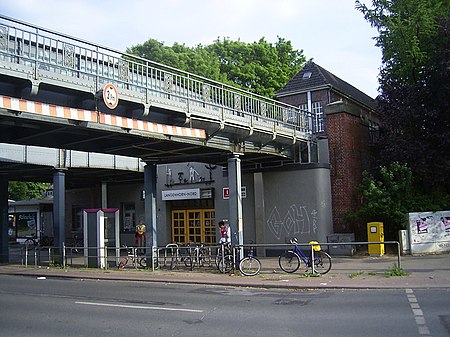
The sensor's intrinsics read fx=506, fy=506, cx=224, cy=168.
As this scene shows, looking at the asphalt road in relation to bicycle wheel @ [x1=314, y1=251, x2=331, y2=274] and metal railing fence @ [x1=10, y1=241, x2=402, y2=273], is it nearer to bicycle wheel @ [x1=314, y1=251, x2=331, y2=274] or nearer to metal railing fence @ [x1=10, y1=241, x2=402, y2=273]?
bicycle wheel @ [x1=314, y1=251, x2=331, y2=274]

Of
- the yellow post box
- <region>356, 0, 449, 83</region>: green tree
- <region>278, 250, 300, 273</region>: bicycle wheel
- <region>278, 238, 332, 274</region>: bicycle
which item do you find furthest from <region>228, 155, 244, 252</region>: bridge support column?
<region>356, 0, 449, 83</region>: green tree

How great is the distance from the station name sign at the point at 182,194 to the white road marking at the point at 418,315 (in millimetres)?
17259

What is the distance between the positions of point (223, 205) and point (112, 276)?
10.5 m

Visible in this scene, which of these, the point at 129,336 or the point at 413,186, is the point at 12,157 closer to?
the point at 129,336

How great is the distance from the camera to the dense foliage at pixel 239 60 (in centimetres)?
4772

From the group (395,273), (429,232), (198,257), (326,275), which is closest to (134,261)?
(198,257)

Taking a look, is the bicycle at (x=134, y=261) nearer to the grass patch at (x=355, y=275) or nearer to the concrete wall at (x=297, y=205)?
the concrete wall at (x=297, y=205)

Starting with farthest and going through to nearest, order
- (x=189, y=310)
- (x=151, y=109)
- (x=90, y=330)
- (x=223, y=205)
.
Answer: (x=223, y=205) → (x=151, y=109) → (x=189, y=310) → (x=90, y=330)

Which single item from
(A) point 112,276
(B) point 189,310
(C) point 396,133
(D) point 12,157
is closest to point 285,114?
(C) point 396,133

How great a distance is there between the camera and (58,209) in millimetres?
22609

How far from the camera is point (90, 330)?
823cm

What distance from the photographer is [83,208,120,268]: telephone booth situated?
779 inches

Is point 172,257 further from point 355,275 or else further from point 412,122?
point 412,122

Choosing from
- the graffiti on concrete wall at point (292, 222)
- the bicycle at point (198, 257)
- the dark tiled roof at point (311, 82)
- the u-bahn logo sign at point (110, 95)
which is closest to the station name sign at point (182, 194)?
the graffiti on concrete wall at point (292, 222)
